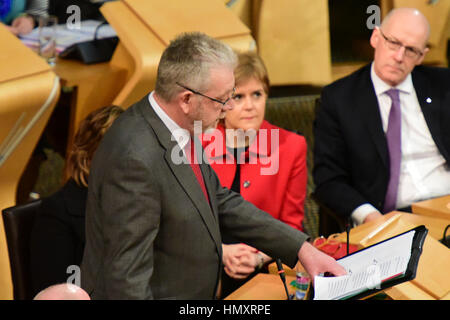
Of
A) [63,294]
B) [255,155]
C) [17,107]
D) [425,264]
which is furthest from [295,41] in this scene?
[63,294]

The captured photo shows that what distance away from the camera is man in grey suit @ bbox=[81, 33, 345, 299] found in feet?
5.34

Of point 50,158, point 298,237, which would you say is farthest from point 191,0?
point 50,158

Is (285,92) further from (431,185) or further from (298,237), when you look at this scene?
(298,237)

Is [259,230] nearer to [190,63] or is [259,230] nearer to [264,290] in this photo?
[264,290]

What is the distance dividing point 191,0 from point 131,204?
1600 mm

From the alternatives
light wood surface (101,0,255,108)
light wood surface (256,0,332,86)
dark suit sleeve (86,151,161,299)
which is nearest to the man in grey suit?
dark suit sleeve (86,151,161,299)

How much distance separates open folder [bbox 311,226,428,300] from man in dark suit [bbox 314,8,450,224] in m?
0.96

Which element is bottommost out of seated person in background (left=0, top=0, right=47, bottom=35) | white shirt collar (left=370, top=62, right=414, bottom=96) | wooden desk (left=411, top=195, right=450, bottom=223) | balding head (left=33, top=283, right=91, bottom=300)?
wooden desk (left=411, top=195, right=450, bottom=223)

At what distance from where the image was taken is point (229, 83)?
1729 millimetres

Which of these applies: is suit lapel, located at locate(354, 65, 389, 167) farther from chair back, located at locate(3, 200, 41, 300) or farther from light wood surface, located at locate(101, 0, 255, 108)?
chair back, located at locate(3, 200, 41, 300)

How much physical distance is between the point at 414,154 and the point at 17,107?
1.64 meters

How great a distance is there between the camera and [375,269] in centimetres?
168

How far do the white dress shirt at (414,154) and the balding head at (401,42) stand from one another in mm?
90
